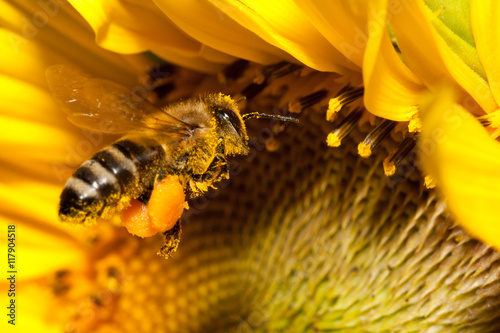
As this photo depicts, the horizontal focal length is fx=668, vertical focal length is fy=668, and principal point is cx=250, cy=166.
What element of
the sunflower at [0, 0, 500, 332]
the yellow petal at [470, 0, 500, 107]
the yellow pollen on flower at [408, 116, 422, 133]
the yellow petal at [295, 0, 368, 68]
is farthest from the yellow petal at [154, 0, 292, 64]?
the yellow petal at [470, 0, 500, 107]

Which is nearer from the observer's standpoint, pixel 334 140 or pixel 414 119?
pixel 414 119

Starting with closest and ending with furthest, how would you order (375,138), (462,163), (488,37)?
(462,163) < (488,37) < (375,138)

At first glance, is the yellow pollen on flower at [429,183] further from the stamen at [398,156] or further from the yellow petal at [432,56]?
the yellow petal at [432,56]

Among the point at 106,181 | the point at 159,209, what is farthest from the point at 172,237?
the point at 106,181

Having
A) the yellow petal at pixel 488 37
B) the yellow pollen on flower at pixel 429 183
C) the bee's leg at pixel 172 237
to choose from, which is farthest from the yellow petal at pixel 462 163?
the bee's leg at pixel 172 237

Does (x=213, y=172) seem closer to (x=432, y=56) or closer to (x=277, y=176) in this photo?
(x=277, y=176)
